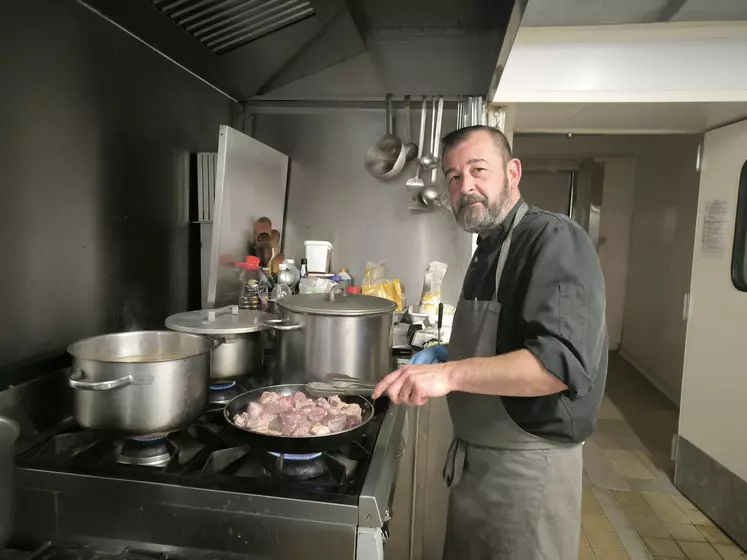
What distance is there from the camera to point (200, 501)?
765 mm

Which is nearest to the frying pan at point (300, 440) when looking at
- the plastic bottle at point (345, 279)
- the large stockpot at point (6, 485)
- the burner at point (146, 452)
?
the burner at point (146, 452)

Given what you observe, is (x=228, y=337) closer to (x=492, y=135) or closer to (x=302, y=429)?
(x=302, y=429)

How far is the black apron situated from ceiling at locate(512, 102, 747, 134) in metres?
1.00

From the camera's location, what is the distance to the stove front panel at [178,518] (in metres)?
0.74

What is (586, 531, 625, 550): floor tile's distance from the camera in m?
1.85

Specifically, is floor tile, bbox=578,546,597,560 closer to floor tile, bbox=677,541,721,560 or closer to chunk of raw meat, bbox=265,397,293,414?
floor tile, bbox=677,541,721,560

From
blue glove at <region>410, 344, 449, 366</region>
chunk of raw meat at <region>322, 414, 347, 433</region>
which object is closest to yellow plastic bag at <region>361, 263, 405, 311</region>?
blue glove at <region>410, 344, 449, 366</region>

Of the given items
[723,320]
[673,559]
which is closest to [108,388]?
[673,559]

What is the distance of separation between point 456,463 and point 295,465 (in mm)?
387

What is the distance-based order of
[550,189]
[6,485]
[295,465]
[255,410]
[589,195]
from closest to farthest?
[6,485], [295,465], [255,410], [589,195], [550,189]

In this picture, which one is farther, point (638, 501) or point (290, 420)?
point (638, 501)

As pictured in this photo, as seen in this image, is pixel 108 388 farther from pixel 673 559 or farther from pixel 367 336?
pixel 673 559

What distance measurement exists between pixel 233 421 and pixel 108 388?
0.24 m

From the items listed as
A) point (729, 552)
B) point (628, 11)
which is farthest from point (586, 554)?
point (628, 11)
